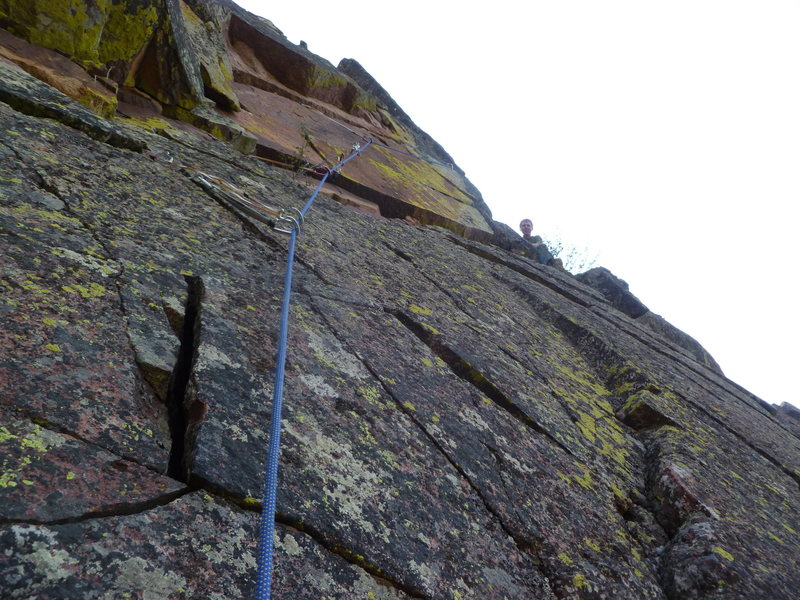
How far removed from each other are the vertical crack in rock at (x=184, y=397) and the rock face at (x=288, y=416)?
1 centimetres

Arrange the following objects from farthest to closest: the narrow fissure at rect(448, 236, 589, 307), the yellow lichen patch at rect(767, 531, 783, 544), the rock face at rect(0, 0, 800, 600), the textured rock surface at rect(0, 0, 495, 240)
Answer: the narrow fissure at rect(448, 236, 589, 307) < the textured rock surface at rect(0, 0, 495, 240) < the yellow lichen patch at rect(767, 531, 783, 544) < the rock face at rect(0, 0, 800, 600)

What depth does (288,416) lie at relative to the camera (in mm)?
2170

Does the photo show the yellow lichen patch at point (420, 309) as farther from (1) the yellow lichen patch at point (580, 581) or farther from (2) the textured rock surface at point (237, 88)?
(2) the textured rock surface at point (237, 88)

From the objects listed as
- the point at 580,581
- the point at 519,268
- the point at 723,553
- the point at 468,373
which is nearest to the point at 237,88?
the point at 519,268

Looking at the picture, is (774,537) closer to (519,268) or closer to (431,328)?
(431,328)

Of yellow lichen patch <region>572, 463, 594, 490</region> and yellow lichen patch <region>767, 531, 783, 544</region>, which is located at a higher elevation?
yellow lichen patch <region>767, 531, 783, 544</region>

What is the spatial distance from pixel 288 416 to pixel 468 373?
1.69 meters

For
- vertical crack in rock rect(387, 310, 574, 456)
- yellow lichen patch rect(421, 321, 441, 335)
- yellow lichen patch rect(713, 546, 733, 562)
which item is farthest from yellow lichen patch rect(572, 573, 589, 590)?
yellow lichen patch rect(421, 321, 441, 335)

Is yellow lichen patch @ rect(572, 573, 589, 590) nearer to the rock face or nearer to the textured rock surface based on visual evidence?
the rock face

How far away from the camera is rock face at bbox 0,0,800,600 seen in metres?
1.48

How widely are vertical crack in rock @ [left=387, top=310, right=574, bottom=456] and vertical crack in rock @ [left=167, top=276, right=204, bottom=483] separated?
163 cm

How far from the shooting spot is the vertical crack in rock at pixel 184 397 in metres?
1.72

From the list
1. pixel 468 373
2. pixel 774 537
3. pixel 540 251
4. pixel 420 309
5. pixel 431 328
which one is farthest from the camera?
pixel 540 251

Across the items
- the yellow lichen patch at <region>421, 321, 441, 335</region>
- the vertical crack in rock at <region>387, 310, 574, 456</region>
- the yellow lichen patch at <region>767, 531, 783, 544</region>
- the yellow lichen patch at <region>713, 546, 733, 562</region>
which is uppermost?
the yellow lichen patch at <region>767, 531, 783, 544</region>
